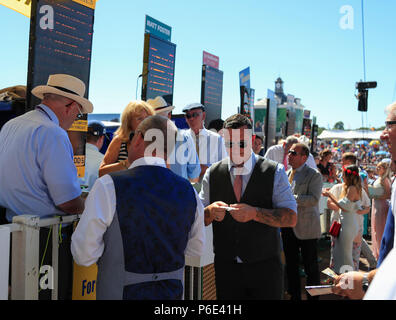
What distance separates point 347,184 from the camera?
5.30 metres

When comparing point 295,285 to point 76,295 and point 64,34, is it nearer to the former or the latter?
point 76,295

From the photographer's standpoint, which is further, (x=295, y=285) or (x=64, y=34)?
(x=295, y=285)

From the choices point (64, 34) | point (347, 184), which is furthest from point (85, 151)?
point (347, 184)

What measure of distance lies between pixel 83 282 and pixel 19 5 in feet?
10.7

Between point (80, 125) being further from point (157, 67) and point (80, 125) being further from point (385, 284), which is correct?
point (385, 284)

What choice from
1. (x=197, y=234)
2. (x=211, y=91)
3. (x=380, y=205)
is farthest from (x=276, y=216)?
(x=211, y=91)

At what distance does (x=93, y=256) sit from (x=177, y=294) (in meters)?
0.46

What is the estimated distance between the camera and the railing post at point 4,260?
173cm

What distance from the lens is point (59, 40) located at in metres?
3.78

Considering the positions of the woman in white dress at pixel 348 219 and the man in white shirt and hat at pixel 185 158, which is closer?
the man in white shirt and hat at pixel 185 158

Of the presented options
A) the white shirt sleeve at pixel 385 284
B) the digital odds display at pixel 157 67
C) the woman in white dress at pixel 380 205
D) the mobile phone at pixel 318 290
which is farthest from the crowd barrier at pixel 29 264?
the digital odds display at pixel 157 67

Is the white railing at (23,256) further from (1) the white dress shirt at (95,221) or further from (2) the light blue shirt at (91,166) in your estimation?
(2) the light blue shirt at (91,166)

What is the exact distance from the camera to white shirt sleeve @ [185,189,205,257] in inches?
77.4

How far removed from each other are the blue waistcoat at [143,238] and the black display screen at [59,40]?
7.55 ft
